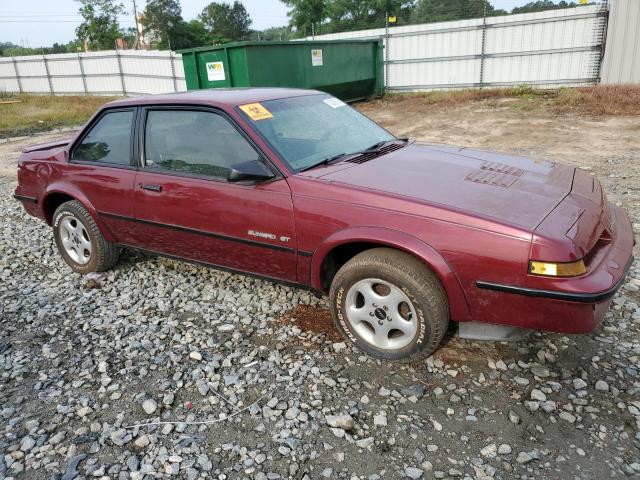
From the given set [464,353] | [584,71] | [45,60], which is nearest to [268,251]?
[464,353]

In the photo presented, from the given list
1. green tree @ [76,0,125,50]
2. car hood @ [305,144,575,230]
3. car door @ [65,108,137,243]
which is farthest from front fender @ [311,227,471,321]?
green tree @ [76,0,125,50]

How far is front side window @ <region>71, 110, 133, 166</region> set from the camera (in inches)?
157

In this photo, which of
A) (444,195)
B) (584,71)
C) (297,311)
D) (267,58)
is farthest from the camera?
(584,71)

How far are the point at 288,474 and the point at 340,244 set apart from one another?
4.23 feet

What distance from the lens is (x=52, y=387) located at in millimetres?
3002

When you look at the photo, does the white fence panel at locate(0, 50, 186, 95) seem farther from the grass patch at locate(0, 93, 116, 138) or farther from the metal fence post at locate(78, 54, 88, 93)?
the grass patch at locate(0, 93, 116, 138)

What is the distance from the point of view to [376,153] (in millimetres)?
3605

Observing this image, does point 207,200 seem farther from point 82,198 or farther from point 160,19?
point 160,19

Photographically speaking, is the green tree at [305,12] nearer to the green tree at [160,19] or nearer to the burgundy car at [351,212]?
the green tree at [160,19]

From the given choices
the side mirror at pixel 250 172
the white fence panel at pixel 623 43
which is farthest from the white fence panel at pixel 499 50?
the side mirror at pixel 250 172

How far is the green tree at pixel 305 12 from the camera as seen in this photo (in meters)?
49.1

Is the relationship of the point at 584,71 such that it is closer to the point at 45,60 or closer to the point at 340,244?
the point at 340,244

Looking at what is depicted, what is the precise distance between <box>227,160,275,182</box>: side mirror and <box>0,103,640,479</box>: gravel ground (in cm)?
109

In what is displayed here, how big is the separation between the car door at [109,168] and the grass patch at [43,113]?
13.2 m
